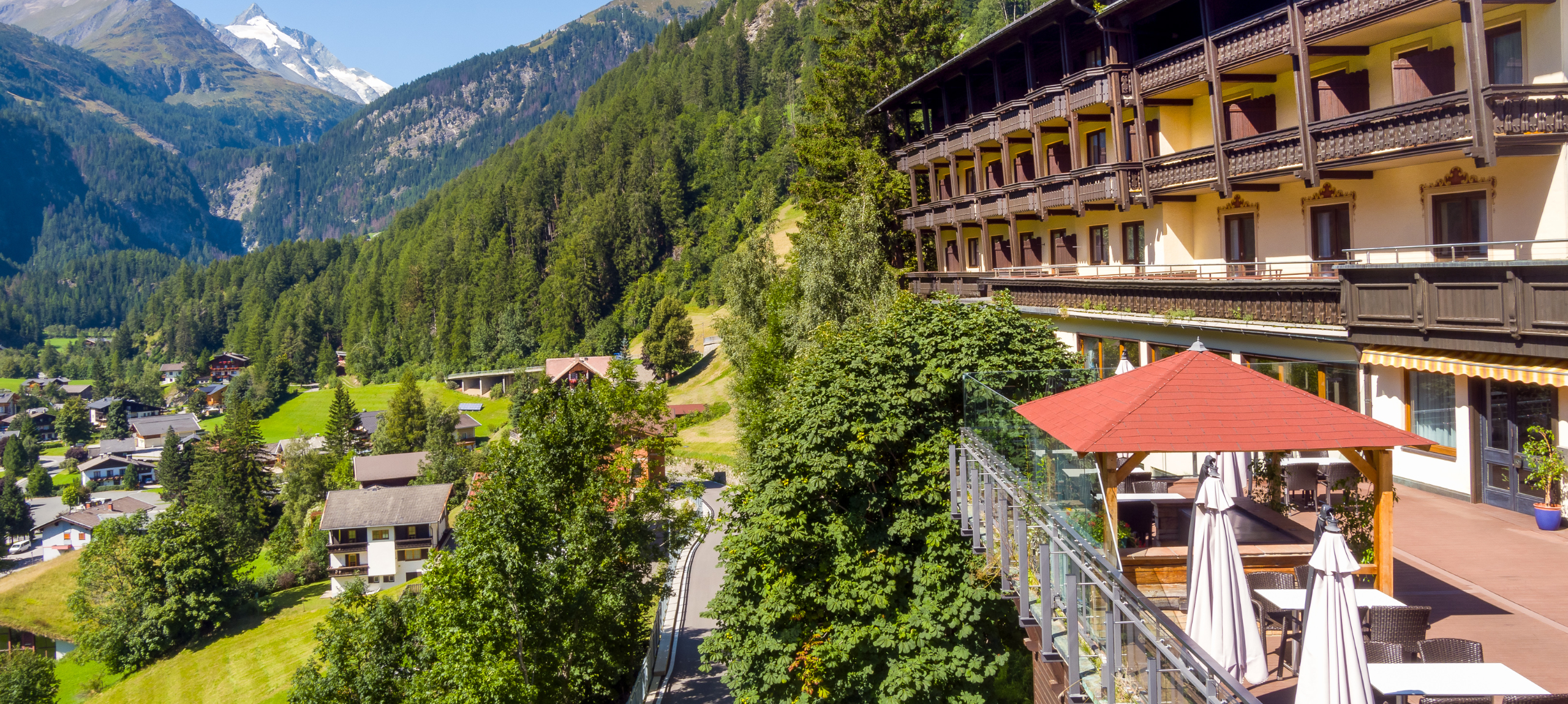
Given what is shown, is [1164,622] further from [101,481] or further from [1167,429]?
[101,481]

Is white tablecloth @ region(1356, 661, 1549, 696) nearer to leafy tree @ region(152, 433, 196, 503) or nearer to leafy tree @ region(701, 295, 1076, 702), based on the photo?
leafy tree @ region(701, 295, 1076, 702)

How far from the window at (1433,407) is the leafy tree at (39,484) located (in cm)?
16494

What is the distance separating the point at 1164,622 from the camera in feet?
23.1

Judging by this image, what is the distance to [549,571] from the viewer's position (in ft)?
89.8

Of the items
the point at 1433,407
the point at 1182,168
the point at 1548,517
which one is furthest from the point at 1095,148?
the point at 1548,517

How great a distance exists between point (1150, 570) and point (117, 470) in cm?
16442

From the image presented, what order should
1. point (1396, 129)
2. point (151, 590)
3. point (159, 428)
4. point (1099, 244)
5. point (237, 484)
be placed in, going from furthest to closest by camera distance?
point (159, 428), point (237, 484), point (151, 590), point (1099, 244), point (1396, 129)

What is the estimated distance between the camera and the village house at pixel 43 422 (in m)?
167

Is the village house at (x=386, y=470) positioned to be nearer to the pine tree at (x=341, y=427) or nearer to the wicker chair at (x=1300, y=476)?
the pine tree at (x=341, y=427)

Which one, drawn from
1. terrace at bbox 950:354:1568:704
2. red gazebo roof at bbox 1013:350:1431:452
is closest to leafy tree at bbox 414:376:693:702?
terrace at bbox 950:354:1568:704

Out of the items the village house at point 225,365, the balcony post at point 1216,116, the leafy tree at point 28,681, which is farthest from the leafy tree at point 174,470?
Answer: the balcony post at point 1216,116

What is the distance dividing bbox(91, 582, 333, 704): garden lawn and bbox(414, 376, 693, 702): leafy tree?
93.5ft

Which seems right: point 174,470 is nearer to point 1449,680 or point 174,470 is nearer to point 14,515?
point 14,515

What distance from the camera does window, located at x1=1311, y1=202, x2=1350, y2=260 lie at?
20719 mm
